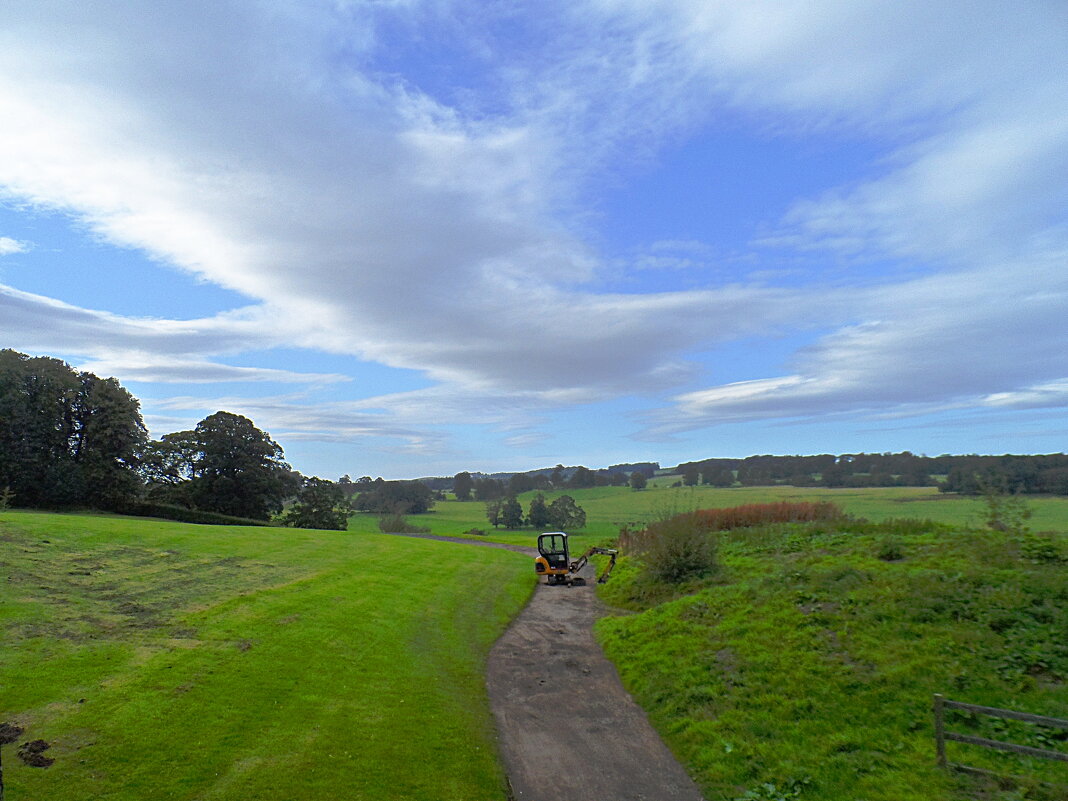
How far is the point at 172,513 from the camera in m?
47.6

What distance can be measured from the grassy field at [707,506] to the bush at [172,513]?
2279cm

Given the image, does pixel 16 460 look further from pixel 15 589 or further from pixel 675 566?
pixel 675 566

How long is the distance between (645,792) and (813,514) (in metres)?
25.8

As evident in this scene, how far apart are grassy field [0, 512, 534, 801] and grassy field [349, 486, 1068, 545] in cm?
1402

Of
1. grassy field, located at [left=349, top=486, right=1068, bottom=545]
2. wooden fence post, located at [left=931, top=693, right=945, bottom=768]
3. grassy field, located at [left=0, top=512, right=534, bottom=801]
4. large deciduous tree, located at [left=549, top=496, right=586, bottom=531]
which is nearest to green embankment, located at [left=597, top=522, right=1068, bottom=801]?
wooden fence post, located at [left=931, top=693, right=945, bottom=768]

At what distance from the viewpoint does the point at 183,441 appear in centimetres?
5431

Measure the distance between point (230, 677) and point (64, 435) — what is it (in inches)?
1922

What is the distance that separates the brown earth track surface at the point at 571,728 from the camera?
9328 mm

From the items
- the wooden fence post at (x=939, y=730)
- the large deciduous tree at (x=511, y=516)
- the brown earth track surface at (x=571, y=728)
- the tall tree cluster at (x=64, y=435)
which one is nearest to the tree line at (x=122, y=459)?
the tall tree cluster at (x=64, y=435)

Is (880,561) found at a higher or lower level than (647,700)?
higher

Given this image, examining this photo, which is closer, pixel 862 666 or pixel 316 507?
pixel 862 666

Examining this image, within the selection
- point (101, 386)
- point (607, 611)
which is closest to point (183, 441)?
point (101, 386)

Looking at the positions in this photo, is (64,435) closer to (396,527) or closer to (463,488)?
(396,527)

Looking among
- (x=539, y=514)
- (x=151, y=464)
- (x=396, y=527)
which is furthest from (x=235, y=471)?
(x=539, y=514)
